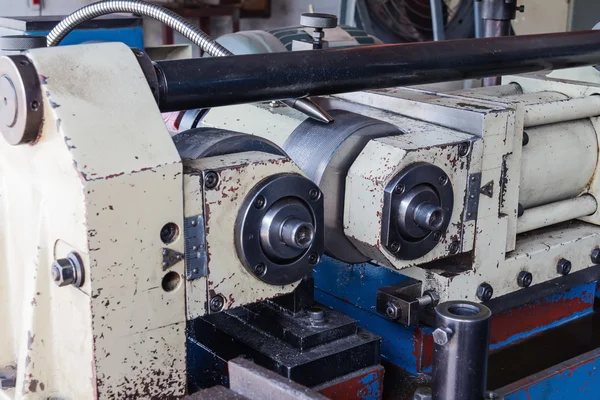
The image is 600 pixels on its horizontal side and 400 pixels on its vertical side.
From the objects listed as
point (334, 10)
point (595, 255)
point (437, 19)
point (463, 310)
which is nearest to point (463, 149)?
point (463, 310)

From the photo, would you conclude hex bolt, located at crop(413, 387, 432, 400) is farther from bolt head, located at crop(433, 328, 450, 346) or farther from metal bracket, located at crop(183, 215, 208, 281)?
metal bracket, located at crop(183, 215, 208, 281)

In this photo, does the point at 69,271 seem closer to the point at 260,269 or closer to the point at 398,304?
the point at 260,269

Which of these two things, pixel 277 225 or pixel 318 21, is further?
pixel 318 21

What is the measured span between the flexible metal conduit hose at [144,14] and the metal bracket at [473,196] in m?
0.37

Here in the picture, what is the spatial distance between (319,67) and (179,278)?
300mm

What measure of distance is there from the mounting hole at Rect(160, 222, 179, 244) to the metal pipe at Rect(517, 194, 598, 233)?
2.09 feet

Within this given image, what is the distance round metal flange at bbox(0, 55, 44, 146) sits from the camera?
726 mm

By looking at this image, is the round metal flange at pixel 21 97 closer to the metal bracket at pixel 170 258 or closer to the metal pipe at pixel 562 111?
the metal bracket at pixel 170 258

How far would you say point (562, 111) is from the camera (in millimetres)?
1226

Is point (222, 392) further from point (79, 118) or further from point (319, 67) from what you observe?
point (319, 67)

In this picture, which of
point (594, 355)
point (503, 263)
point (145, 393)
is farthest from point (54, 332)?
point (594, 355)

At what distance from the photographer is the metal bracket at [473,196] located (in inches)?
41.7

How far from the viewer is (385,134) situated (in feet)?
3.52

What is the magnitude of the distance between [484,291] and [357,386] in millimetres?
287
